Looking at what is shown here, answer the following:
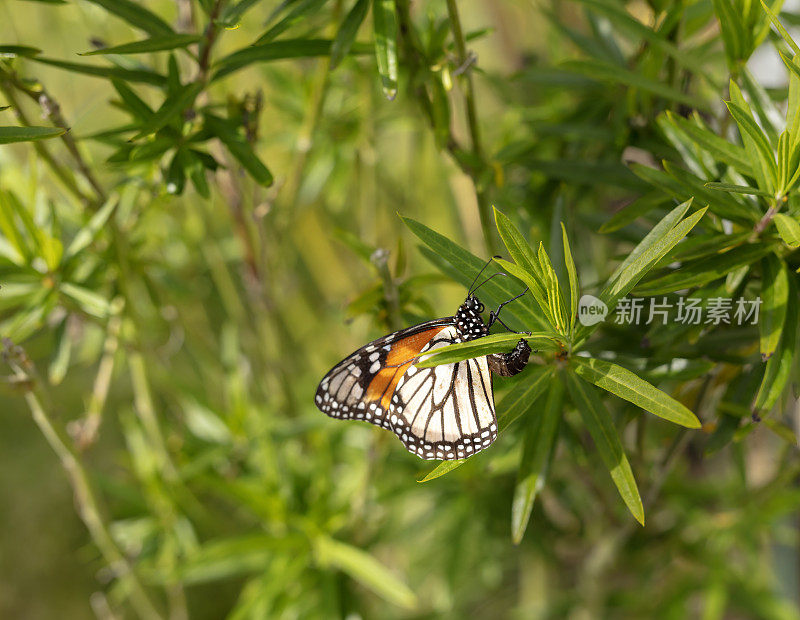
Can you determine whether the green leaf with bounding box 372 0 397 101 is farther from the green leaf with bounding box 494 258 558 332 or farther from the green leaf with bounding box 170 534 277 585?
the green leaf with bounding box 170 534 277 585

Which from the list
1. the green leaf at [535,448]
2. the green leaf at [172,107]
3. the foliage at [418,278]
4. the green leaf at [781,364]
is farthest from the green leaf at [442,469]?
the green leaf at [172,107]

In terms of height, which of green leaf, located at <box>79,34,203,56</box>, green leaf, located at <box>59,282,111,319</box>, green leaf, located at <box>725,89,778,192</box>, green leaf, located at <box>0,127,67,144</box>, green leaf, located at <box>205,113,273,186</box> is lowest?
green leaf, located at <box>725,89,778,192</box>

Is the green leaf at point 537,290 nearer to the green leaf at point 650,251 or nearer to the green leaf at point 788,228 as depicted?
the green leaf at point 650,251

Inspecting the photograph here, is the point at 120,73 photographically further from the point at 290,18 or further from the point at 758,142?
the point at 758,142

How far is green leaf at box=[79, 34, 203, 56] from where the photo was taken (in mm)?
521

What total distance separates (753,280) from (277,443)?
2.18ft

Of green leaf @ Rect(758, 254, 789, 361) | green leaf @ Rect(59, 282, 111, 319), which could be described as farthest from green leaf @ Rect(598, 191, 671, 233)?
green leaf @ Rect(59, 282, 111, 319)

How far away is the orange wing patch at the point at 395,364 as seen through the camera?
56cm

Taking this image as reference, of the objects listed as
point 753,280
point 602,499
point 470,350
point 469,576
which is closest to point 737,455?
point 602,499

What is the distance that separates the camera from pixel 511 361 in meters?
0.50

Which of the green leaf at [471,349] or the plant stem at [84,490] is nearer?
the green leaf at [471,349]

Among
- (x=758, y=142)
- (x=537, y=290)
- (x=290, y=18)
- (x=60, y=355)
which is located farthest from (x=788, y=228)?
(x=60, y=355)

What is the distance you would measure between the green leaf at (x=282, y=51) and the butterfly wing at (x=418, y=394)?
11.1 inches

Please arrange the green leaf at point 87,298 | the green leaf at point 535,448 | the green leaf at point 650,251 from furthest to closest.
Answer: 1. the green leaf at point 87,298
2. the green leaf at point 535,448
3. the green leaf at point 650,251
